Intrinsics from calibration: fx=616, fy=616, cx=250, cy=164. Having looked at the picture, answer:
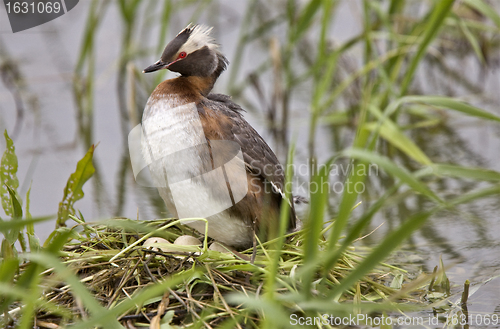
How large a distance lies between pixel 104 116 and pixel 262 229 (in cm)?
387

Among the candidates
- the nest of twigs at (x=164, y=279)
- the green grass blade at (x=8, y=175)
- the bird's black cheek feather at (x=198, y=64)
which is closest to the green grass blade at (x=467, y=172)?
the nest of twigs at (x=164, y=279)

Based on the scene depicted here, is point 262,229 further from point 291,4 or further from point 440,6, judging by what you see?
point 291,4

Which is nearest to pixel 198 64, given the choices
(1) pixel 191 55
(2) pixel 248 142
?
(1) pixel 191 55

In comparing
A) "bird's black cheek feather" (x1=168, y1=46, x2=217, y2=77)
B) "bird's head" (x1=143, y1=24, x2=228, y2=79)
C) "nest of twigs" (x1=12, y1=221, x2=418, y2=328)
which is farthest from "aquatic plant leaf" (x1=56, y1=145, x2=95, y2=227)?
"bird's black cheek feather" (x1=168, y1=46, x2=217, y2=77)

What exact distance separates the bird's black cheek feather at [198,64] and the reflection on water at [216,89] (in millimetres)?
1311

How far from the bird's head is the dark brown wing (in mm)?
261

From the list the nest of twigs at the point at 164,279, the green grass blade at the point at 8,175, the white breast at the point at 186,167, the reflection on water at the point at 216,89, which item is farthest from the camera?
the reflection on water at the point at 216,89

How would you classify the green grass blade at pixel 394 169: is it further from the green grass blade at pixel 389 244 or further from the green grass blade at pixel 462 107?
the green grass blade at pixel 462 107

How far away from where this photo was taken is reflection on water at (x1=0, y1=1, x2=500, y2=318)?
5328mm

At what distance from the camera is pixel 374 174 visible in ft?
20.7

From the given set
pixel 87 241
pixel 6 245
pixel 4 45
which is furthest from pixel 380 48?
pixel 6 245

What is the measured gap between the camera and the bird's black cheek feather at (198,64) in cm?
427

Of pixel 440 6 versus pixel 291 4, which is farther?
pixel 291 4

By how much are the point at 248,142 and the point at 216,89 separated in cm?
353
